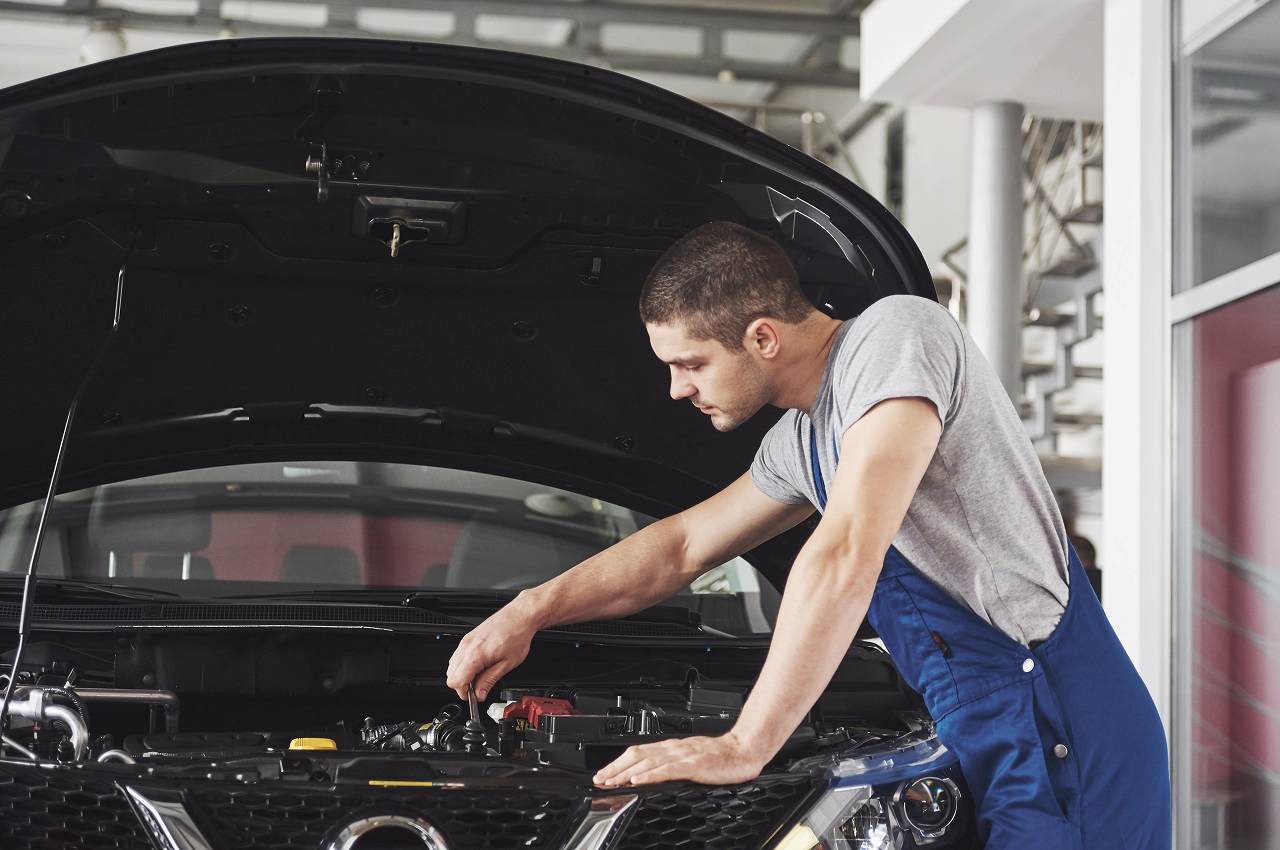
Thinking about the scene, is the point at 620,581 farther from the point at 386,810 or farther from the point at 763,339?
the point at 386,810

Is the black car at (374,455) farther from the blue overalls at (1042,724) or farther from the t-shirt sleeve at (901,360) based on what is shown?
the t-shirt sleeve at (901,360)

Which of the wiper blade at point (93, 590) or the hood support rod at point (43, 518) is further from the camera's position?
the wiper blade at point (93, 590)

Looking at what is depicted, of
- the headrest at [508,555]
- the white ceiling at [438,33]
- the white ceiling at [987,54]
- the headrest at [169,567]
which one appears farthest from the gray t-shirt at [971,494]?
the white ceiling at [438,33]

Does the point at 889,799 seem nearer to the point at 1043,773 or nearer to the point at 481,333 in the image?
the point at 1043,773

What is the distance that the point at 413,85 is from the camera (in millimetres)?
1907

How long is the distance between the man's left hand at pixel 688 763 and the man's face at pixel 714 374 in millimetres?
506

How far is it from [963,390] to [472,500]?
107 centimetres

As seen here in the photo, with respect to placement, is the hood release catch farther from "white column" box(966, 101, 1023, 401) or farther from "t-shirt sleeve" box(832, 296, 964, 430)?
"white column" box(966, 101, 1023, 401)

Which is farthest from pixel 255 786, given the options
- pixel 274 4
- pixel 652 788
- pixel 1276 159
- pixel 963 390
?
pixel 274 4

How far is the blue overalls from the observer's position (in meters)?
Result: 1.63

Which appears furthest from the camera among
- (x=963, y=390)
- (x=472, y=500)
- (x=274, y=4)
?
(x=274, y=4)

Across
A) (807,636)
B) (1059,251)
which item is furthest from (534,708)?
(1059,251)

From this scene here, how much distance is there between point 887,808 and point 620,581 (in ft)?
2.08

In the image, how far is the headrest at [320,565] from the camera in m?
2.35
